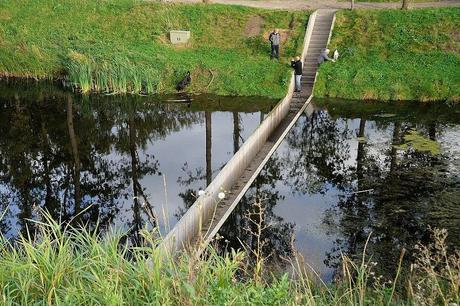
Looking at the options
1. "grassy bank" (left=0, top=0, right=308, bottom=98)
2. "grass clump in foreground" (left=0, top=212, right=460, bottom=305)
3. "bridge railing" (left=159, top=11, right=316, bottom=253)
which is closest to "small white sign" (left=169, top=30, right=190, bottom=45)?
"grassy bank" (left=0, top=0, right=308, bottom=98)

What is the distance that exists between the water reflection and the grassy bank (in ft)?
4.33

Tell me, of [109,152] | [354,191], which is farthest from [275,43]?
[354,191]

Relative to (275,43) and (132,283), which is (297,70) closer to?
(275,43)

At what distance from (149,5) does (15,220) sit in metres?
19.5

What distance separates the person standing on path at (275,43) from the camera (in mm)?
24438

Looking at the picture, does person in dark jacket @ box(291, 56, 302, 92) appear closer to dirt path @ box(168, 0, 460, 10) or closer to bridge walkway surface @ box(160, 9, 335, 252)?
bridge walkway surface @ box(160, 9, 335, 252)

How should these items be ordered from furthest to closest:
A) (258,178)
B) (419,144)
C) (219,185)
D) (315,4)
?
(315,4) → (419,144) → (258,178) → (219,185)

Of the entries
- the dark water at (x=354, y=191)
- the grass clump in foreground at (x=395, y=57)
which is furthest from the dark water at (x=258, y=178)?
the grass clump in foreground at (x=395, y=57)

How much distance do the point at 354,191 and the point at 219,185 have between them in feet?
13.9

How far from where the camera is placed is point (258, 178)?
50.7ft

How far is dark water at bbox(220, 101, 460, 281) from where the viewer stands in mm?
11766

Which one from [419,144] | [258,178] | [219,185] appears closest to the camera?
[219,185]

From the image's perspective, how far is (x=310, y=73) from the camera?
24.6 m

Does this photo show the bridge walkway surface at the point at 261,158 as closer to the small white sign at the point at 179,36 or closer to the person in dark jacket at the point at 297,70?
the person in dark jacket at the point at 297,70
